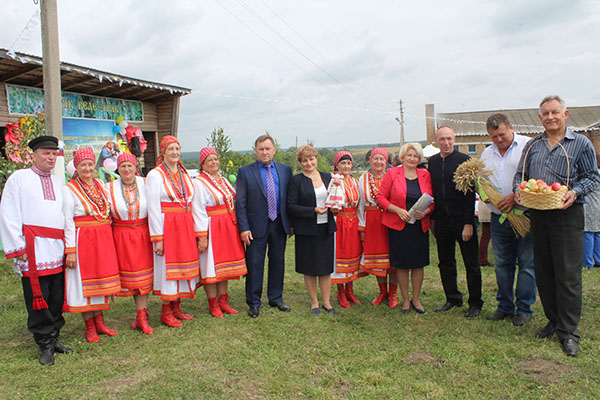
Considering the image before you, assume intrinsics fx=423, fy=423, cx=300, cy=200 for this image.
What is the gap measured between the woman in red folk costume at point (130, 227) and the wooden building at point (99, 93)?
4295 mm

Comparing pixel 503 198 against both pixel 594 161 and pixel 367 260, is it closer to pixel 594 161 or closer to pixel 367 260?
pixel 594 161

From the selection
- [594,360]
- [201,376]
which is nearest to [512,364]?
[594,360]

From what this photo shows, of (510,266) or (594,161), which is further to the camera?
(510,266)

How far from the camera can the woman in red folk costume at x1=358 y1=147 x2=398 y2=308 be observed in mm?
4852

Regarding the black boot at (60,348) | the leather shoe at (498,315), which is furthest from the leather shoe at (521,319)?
the black boot at (60,348)

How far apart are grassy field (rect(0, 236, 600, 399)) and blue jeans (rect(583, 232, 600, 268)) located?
80.3 inches

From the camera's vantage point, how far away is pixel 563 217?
11.5 ft

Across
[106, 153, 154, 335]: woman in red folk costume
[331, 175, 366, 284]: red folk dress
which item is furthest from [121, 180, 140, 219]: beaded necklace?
[331, 175, 366, 284]: red folk dress

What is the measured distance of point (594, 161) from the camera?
3.47 m

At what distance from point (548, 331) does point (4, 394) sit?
4.45m

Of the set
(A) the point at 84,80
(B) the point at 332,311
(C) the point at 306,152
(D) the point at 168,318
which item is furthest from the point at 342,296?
(A) the point at 84,80

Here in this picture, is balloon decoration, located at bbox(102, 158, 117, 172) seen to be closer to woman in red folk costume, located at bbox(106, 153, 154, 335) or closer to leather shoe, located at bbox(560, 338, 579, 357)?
woman in red folk costume, located at bbox(106, 153, 154, 335)

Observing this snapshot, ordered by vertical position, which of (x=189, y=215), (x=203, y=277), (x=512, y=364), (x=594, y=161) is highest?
(x=594, y=161)

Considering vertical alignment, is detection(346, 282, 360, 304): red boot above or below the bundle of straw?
below
